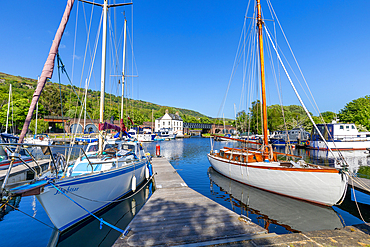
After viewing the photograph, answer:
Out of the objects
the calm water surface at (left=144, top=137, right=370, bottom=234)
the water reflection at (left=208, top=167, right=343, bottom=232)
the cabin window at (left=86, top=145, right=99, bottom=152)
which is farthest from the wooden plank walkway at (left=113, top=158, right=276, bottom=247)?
the cabin window at (left=86, top=145, right=99, bottom=152)

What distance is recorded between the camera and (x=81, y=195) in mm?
6859

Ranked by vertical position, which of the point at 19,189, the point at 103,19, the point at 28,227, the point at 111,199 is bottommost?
the point at 28,227

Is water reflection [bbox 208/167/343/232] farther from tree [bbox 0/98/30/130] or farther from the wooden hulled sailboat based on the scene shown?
tree [bbox 0/98/30/130]

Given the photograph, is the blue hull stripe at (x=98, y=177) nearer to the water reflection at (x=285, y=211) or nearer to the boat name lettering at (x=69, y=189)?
the boat name lettering at (x=69, y=189)

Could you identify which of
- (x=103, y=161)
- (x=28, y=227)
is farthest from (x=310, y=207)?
(x=28, y=227)

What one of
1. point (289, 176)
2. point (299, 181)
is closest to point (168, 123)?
point (289, 176)

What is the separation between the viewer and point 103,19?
11398 mm

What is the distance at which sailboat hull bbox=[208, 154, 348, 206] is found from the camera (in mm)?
8258

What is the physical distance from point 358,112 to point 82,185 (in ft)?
212

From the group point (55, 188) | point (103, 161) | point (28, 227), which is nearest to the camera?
point (55, 188)

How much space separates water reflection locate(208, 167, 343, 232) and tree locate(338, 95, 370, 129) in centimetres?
4850

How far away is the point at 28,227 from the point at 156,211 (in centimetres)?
574

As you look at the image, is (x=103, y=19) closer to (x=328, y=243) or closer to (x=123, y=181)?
(x=123, y=181)

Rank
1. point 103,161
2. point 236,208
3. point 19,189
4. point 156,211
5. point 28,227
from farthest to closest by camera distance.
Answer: point 236,208, point 103,161, point 28,227, point 156,211, point 19,189
